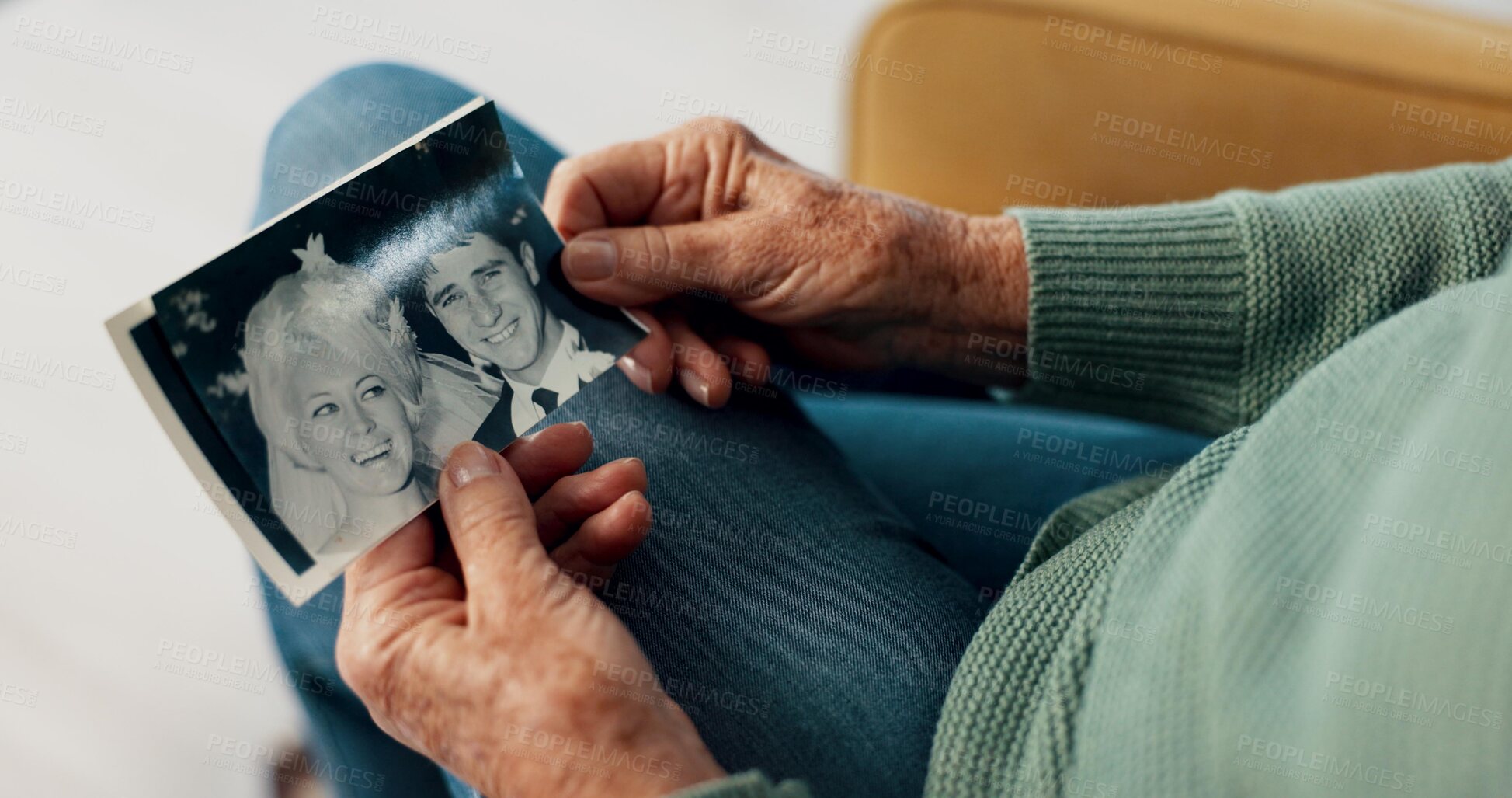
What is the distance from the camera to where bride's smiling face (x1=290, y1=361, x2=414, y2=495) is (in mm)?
583

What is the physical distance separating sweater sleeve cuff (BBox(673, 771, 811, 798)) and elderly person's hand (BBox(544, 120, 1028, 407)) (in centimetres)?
32

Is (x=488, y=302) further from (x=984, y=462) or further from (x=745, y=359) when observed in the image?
(x=984, y=462)

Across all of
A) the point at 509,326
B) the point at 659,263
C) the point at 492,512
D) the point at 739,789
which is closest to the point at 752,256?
the point at 659,263

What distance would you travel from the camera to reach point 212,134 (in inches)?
62.2

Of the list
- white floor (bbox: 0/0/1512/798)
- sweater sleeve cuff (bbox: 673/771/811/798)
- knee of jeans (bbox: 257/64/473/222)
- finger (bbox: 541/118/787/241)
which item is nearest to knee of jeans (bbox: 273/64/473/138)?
knee of jeans (bbox: 257/64/473/222)

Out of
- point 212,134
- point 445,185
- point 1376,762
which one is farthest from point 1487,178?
point 212,134

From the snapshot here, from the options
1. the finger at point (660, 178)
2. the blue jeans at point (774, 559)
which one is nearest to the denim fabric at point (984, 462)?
the blue jeans at point (774, 559)

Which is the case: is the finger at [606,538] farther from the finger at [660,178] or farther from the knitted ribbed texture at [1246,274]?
the knitted ribbed texture at [1246,274]

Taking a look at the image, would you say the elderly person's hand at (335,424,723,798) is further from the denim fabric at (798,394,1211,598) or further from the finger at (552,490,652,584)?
the denim fabric at (798,394,1211,598)

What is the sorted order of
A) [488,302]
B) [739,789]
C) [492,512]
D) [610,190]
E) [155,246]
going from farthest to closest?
1. [155,246]
2. [610,190]
3. [488,302]
4. [492,512]
5. [739,789]

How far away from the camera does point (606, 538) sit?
574 mm

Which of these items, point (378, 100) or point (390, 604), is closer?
point (390, 604)

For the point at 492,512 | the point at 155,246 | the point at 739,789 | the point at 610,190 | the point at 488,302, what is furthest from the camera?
the point at 155,246

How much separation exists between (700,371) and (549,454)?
14 cm
